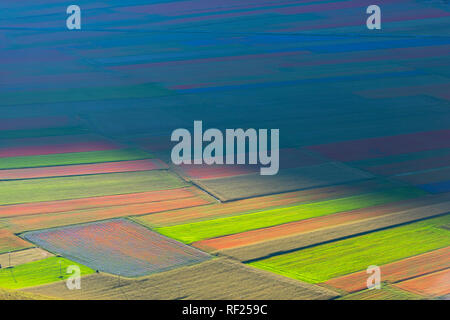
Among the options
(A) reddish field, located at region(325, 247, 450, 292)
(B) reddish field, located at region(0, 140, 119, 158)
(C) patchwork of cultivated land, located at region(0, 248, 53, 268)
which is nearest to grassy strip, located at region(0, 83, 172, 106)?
(B) reddish field, located at region(0, 140, 119, 158)

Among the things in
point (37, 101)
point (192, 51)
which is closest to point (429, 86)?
point (192, 51)

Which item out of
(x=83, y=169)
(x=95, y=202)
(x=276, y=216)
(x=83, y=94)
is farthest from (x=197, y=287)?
(x=83, y=94)

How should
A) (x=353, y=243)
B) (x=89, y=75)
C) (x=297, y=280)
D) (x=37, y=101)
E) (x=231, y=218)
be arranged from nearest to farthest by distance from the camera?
(x=297, y=280) < (x=353, y=243) < (x=231, y=218) < (x=37, y=101) < (x=89, y=75)

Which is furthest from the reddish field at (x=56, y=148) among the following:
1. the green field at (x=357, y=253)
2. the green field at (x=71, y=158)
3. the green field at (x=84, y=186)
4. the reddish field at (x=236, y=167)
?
the green field at (x=357, y=253)

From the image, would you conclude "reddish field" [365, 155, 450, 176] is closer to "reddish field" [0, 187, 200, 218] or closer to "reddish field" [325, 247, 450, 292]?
"reddish field" [0, 187, 200, 218]

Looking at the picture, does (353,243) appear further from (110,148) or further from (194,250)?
(110,148)
